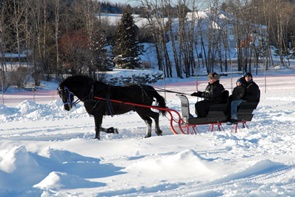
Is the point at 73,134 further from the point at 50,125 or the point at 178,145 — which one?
the point at 178,145

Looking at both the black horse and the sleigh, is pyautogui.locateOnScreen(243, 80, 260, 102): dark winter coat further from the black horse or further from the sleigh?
the black horse

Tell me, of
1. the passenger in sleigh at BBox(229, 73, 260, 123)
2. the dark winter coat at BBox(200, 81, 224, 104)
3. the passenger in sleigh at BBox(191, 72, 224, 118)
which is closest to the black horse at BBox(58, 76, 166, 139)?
the passenger in sleigh at BBox(191, 72, 224, 118)

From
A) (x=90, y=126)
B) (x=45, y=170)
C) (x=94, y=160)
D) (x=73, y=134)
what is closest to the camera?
(x=45, y=170)

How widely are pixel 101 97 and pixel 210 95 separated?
2.71 meters

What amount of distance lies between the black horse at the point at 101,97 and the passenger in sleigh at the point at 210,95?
3.89ft

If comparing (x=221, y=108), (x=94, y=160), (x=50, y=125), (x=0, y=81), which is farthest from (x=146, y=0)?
(x=94, y=160)

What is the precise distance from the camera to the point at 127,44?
44.0 metres

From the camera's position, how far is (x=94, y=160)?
283 inches

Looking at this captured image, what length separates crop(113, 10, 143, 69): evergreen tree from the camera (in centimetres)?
4381

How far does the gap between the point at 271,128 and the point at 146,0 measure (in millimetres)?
34302

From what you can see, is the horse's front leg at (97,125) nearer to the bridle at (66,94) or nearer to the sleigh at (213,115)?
the bridle at (66,94)

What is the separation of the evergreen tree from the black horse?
32315 millimetres

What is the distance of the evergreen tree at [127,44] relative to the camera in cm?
4381

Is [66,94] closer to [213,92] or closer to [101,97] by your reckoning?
[101,97]
